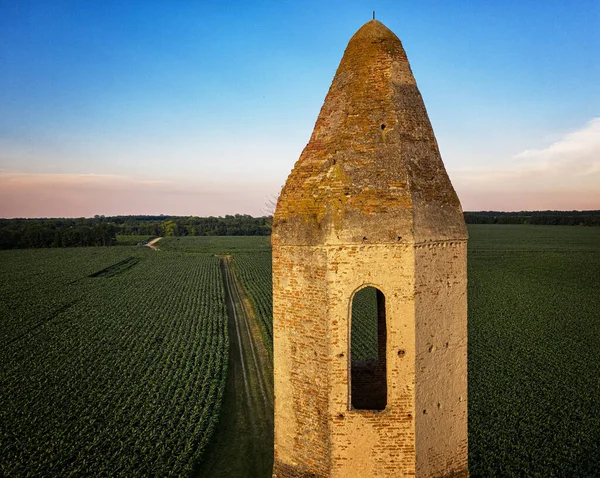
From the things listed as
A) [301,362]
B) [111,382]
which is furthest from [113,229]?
[301,362]

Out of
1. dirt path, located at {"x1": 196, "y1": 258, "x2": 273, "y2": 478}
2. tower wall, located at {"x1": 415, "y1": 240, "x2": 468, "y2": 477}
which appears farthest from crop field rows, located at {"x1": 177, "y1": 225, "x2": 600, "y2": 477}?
tower wall, located at {"x1": 415, "y1": 240, "x2": 468, "y2": 477}

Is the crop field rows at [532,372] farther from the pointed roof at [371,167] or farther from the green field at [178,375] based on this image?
the pointed roof at [371,167]

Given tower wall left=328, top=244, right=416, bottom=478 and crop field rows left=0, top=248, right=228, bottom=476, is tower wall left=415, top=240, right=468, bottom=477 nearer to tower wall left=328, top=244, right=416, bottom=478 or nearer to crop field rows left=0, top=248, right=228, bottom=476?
tower wall left=328, top=244, right=416, bottom=478

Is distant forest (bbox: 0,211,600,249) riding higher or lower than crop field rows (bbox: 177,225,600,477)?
higher

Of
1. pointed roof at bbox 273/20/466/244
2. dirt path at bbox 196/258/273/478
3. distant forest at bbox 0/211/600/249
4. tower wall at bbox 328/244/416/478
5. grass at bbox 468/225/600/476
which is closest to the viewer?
tower wall at bbox 328/244/416/478

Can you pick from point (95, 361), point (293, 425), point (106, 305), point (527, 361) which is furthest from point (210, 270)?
point (293, 425)

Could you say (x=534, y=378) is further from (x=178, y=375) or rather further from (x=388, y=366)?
(x=388, y=366)
